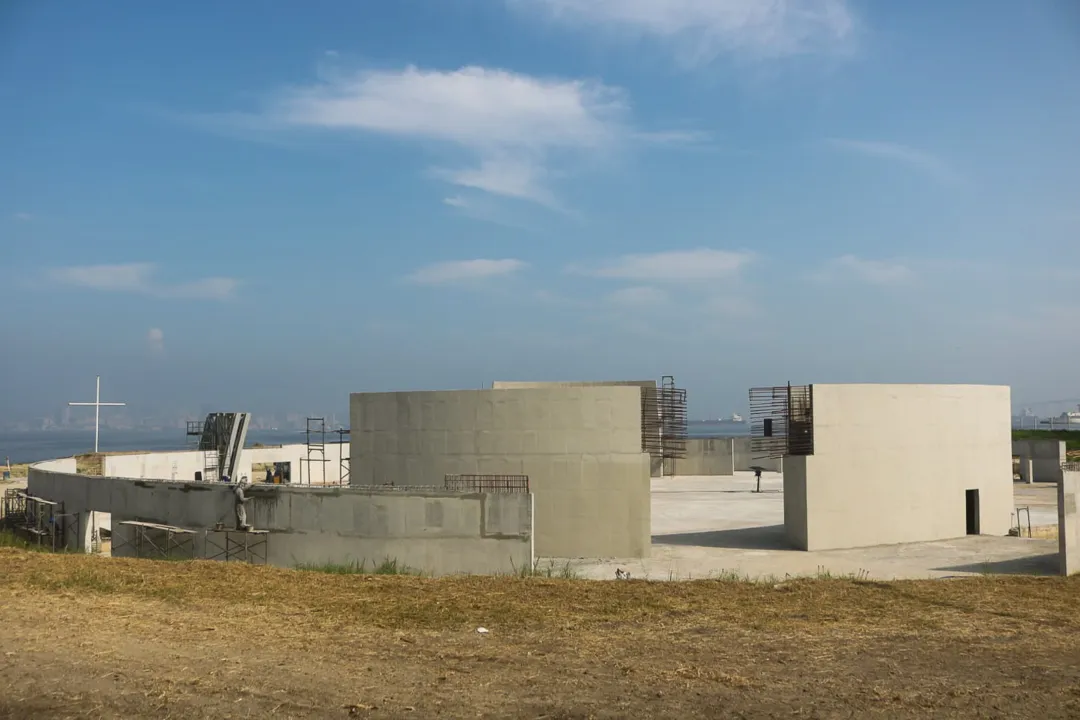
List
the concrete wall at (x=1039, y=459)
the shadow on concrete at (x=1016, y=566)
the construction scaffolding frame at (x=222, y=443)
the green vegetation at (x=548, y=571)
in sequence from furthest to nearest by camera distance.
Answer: the concrete wall at (x=1039, y=459), the construction scaffolding frame at (x=222, y=443), the shadow on concrete at (x=1016, y=566), the green vegetation at (x=548, y=571)

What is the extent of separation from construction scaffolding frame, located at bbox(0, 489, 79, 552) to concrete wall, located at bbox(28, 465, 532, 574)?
588cm

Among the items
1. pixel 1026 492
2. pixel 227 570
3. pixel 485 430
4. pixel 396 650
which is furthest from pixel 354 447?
pixel 1026 492

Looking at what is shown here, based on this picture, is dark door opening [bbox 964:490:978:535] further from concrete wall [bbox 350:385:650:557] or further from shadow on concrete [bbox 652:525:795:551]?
concrete wall [bbox 350:385:650:557]

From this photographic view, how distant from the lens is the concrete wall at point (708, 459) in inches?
1982

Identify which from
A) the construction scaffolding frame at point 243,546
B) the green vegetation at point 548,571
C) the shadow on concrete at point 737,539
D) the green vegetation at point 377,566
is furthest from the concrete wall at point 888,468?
the construction scaffolding frame at point 243,546

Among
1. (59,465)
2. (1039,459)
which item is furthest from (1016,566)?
(1039,459)

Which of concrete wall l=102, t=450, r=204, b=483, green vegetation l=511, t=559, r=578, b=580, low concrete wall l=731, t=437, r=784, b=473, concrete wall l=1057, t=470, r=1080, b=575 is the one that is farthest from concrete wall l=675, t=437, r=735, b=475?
concrete wall l=1057, t=470, r=1080, b=575

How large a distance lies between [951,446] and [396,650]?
20.6 meters

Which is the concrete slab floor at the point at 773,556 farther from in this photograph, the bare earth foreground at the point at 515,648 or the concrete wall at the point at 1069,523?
the bare earth foreground at the point at 515,648

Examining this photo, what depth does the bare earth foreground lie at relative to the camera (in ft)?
26.5

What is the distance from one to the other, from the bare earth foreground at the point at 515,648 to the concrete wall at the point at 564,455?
298 inches

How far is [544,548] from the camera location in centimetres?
2236

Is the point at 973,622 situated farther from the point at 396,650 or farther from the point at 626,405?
the point at 626,405

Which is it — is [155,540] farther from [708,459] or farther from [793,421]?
[708,459]
